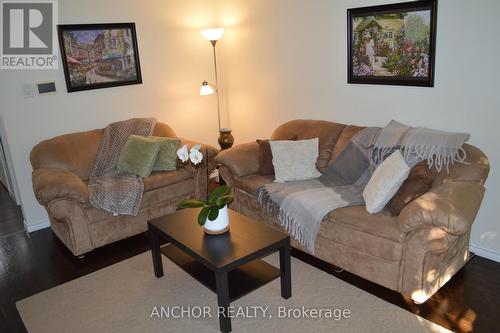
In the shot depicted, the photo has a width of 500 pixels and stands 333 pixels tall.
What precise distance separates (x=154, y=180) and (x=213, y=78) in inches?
71.1

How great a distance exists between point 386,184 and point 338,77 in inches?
56.5

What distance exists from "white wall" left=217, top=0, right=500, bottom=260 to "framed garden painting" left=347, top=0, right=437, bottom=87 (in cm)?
7

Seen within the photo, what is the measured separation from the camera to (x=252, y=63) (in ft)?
15.5

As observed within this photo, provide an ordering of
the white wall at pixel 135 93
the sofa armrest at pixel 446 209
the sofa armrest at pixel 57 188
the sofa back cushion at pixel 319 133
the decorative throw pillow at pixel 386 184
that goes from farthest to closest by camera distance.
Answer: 1. the white wall at pixel 135 93
2. the sofa back cushion at pixel 319 133
3. the sofa armrest at pixel 57 188
4. the decorative throw pillow at pixel 386 184
5. the sofa armrest at pixel 446 209

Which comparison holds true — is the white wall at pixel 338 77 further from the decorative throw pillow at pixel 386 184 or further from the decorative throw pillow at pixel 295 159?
the decorative throw pillow at pixel 386 184

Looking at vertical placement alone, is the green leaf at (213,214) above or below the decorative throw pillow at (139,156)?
below

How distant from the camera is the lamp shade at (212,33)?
15.2ft

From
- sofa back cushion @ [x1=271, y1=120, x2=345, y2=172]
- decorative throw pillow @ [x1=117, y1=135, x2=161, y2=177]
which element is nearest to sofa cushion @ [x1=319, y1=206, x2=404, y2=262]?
sofa back cushion @ [x1=271, y1=120, x2=345, y2=172]

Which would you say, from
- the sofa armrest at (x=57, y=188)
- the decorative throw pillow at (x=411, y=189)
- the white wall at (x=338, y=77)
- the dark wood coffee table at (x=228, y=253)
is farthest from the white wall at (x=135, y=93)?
the decorative throw pillow at (x=411, y=189)

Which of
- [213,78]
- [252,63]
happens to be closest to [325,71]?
[252,63]

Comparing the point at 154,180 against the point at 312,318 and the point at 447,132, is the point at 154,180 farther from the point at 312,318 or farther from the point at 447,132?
the point at 447,132

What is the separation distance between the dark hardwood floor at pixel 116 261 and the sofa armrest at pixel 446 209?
52cm

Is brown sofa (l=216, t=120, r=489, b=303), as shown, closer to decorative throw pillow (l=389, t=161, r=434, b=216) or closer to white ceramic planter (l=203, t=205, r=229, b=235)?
decorative throw pillow (l=389, t=161, r=434, b=216)

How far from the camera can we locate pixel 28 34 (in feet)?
12.6
